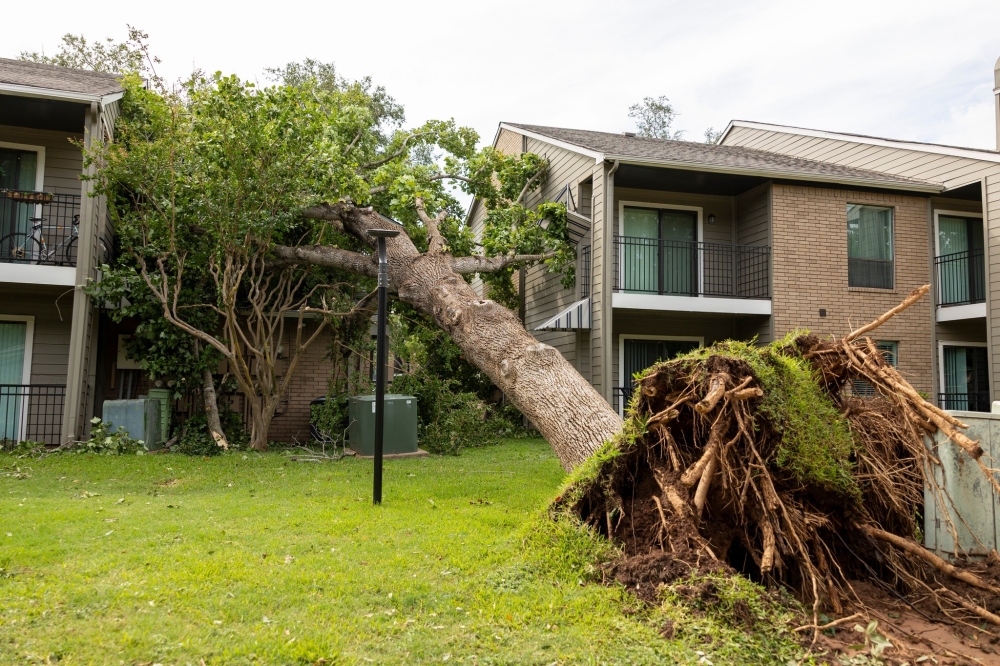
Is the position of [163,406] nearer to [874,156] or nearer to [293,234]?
[293,234]

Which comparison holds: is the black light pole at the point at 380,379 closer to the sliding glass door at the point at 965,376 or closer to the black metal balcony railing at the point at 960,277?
the black metal balcony railing at the point at 960,277

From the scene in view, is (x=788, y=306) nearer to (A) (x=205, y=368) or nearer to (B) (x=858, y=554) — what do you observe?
(B) (x=858, y=554)

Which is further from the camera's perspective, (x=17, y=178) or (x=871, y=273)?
(x=871, y=273)

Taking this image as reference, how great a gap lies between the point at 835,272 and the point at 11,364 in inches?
602

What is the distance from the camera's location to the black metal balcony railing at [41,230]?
12352mm

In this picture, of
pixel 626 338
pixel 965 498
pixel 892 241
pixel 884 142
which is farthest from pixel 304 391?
pixel 884 142

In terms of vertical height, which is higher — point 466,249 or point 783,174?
point 783,174

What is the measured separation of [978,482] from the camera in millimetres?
4918

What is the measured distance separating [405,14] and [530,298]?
22.1ft

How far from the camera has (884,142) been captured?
15578mm

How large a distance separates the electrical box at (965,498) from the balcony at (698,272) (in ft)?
27.6

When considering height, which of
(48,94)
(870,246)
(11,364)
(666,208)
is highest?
(48,94)

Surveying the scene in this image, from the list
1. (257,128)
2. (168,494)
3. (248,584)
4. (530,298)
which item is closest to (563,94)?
(530,298)

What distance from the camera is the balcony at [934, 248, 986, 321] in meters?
14.1
